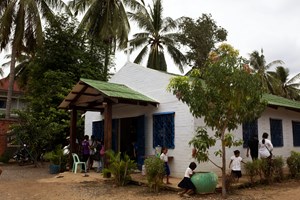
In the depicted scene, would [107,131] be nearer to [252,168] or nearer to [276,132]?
[252,168]

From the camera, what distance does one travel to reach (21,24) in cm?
2117

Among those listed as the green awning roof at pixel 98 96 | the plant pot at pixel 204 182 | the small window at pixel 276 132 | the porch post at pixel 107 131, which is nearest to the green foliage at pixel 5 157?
the green awning roof at pixel 98 96

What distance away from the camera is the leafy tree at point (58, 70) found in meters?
17.8

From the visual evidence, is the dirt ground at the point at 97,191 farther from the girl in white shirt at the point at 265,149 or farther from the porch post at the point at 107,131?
the porch post at the point at 107,131

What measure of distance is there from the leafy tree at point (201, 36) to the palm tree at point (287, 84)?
15.0 meters

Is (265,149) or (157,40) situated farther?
(157,40)

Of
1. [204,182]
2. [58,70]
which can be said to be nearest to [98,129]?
[58,70]

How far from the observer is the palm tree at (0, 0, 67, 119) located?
21000 mm

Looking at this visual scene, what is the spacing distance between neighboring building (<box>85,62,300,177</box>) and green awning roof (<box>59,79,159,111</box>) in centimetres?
61

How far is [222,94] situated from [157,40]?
20.5 meters

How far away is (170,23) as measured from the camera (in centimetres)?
2692

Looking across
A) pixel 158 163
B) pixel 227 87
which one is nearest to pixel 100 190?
pixel 158 163

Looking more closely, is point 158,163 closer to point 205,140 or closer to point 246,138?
point 205,140

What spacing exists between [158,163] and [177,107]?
3.02m
